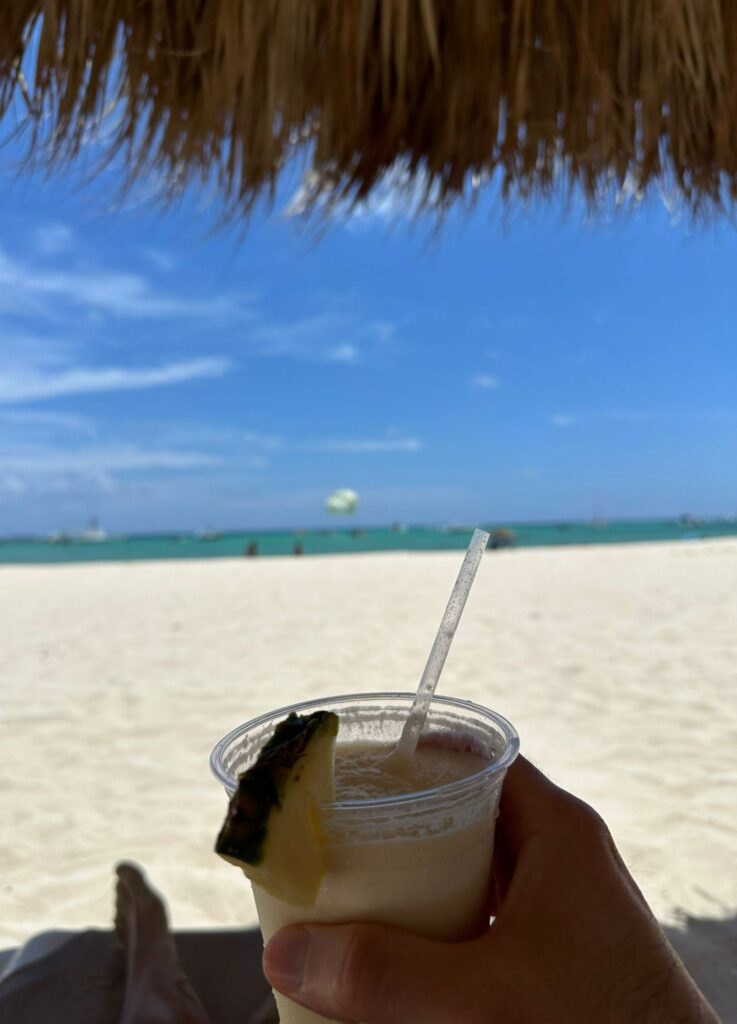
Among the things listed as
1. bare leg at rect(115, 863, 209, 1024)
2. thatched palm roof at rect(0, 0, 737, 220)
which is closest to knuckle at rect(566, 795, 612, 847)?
bare leg at rect(115, 863, 209, 1024)

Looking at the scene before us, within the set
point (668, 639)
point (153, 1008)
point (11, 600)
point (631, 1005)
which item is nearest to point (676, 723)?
point (668, 639)

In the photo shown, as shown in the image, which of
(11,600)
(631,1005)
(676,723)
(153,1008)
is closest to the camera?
(631,1005)

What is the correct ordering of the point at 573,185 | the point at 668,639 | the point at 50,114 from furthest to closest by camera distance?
1. the point at 668,639
2. the point at 573,185
3. the point at 50,114

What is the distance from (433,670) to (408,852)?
21 cm

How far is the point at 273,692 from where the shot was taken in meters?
4.61

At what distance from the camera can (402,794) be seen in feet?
2.46

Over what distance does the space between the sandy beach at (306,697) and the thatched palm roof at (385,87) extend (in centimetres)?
237

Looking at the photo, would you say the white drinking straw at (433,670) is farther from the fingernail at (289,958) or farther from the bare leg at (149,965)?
the bare leg at (149,965)

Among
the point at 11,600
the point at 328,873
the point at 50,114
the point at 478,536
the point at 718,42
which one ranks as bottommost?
the point at 11,600

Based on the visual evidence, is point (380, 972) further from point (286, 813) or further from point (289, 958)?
point (286, 813)

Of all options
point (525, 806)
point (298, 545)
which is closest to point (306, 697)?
point (525, 806)

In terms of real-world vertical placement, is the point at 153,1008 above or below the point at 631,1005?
below

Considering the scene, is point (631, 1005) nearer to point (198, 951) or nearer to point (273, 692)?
point (198, 951)

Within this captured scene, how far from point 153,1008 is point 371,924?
1269 mm
